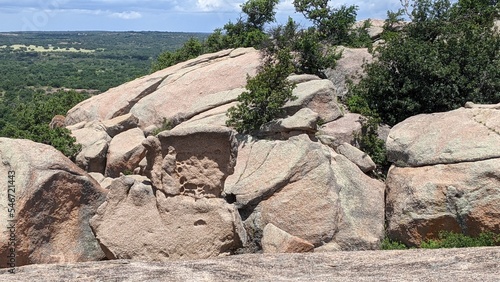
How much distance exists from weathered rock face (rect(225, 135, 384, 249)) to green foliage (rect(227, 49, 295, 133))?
2.22m

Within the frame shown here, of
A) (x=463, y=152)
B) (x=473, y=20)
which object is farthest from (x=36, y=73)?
(x=463, y=152)

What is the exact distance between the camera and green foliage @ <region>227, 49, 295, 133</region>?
18.9 metres

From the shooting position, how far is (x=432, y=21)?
2395cm

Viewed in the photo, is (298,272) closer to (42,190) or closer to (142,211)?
(142,211)

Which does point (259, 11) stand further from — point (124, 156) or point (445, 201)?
point (445, 201)

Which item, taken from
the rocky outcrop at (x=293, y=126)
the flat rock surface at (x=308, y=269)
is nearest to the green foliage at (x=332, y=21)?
the rocky outcrop at (x=293, y=126)

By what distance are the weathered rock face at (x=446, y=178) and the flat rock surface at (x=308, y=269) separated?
4131 millimetres

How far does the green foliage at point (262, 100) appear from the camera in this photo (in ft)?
62.1

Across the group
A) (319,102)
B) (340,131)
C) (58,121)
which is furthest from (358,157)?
(58,121)

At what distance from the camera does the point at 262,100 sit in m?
19.1

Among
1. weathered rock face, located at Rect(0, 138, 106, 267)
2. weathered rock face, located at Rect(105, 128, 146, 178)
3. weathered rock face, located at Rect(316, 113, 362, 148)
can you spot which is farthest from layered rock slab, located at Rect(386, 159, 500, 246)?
weathered rock face, located at Rect(105, 128, 146, 178)

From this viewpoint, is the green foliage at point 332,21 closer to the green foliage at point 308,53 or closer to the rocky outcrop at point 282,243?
the green foliage at point 308,53

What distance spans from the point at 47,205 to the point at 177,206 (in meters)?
3.11

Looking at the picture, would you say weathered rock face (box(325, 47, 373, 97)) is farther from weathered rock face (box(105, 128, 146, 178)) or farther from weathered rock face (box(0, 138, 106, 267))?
weathered rock face (box(0, 138, 106, 267))
